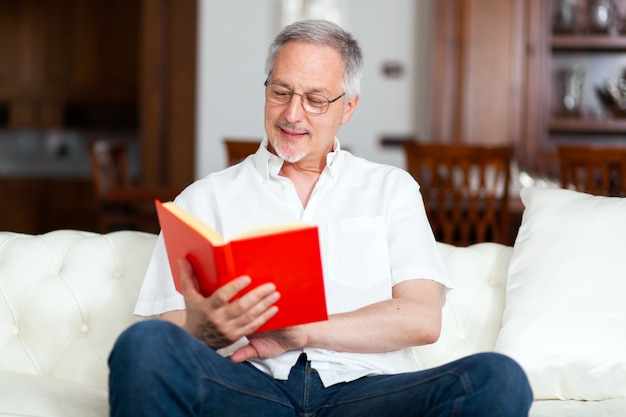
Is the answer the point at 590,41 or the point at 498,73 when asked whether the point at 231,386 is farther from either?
the point at 590,41

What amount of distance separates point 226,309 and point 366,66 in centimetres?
397

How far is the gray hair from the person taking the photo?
1999mm

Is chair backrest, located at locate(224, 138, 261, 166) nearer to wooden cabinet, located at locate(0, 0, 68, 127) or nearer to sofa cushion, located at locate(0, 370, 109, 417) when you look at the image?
sofa cushion, located at locate(0, 370, 109, 417)

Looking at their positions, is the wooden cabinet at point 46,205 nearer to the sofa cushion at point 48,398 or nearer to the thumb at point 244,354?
the sofa cushion at point 48,398

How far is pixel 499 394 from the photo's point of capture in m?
1.53

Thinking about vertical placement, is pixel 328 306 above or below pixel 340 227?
below

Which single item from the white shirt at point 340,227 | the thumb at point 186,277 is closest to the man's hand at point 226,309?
the thumb at point 186,277

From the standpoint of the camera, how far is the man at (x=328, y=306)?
5.06ft

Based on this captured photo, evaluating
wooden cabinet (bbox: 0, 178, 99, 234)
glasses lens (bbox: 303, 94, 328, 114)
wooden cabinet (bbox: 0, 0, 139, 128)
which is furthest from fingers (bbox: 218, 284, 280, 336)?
wooden cabinet (bbox: 0, 0, 139, 128)

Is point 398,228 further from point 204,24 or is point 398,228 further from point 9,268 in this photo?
point 204,24

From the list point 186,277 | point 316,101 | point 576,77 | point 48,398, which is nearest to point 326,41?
point 316,101

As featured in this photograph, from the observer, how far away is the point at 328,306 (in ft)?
6.25

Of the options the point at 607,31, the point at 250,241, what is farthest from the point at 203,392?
the point at 607,31

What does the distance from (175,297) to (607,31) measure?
406cm
